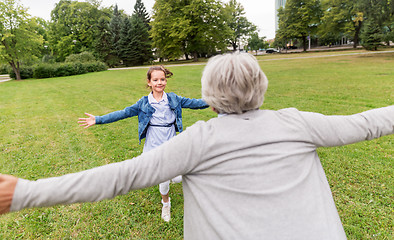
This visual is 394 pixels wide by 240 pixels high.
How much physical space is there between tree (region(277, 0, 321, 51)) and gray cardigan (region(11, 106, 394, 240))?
56004 millimetres

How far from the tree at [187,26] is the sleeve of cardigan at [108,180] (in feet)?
129

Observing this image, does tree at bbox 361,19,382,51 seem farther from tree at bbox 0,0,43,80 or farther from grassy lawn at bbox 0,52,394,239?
tree at bbox 0,0,43,80

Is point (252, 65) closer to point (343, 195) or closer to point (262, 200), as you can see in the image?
point (262, 200)

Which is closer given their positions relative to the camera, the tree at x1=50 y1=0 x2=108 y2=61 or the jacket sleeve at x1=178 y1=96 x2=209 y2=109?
the jacket sleeve at x1=178 y1=96 x2=209 y2=109

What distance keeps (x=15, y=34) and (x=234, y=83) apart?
37.6m

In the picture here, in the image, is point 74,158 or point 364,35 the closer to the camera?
point 74,158

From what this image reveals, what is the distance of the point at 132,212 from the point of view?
3.59 metres

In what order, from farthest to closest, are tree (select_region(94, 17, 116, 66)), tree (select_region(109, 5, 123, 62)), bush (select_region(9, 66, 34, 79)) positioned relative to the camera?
tree (select_region(109, 5, 123, 62))
tree (select_region(94, 17, 116, 66))
bush (select_region(9, 66, 34, 79))

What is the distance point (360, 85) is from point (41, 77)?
35.7 metres

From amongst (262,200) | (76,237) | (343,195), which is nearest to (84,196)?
(262,200)

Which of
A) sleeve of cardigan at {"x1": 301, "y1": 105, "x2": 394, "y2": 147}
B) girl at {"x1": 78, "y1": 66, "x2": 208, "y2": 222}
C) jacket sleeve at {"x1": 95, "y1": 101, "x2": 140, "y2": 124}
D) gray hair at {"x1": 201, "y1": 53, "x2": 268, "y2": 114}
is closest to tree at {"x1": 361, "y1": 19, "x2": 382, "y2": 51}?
girl at {"x1": 78, "y1": 66, "x2": 208, "y2": 222}

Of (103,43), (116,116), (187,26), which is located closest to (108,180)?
(116,116)

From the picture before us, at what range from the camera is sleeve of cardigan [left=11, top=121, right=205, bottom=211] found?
0.99 metres

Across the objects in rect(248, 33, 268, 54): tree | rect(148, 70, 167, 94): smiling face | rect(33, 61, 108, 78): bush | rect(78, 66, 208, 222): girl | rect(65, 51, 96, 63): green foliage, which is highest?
rect(248, 33, 268, 54): tree
